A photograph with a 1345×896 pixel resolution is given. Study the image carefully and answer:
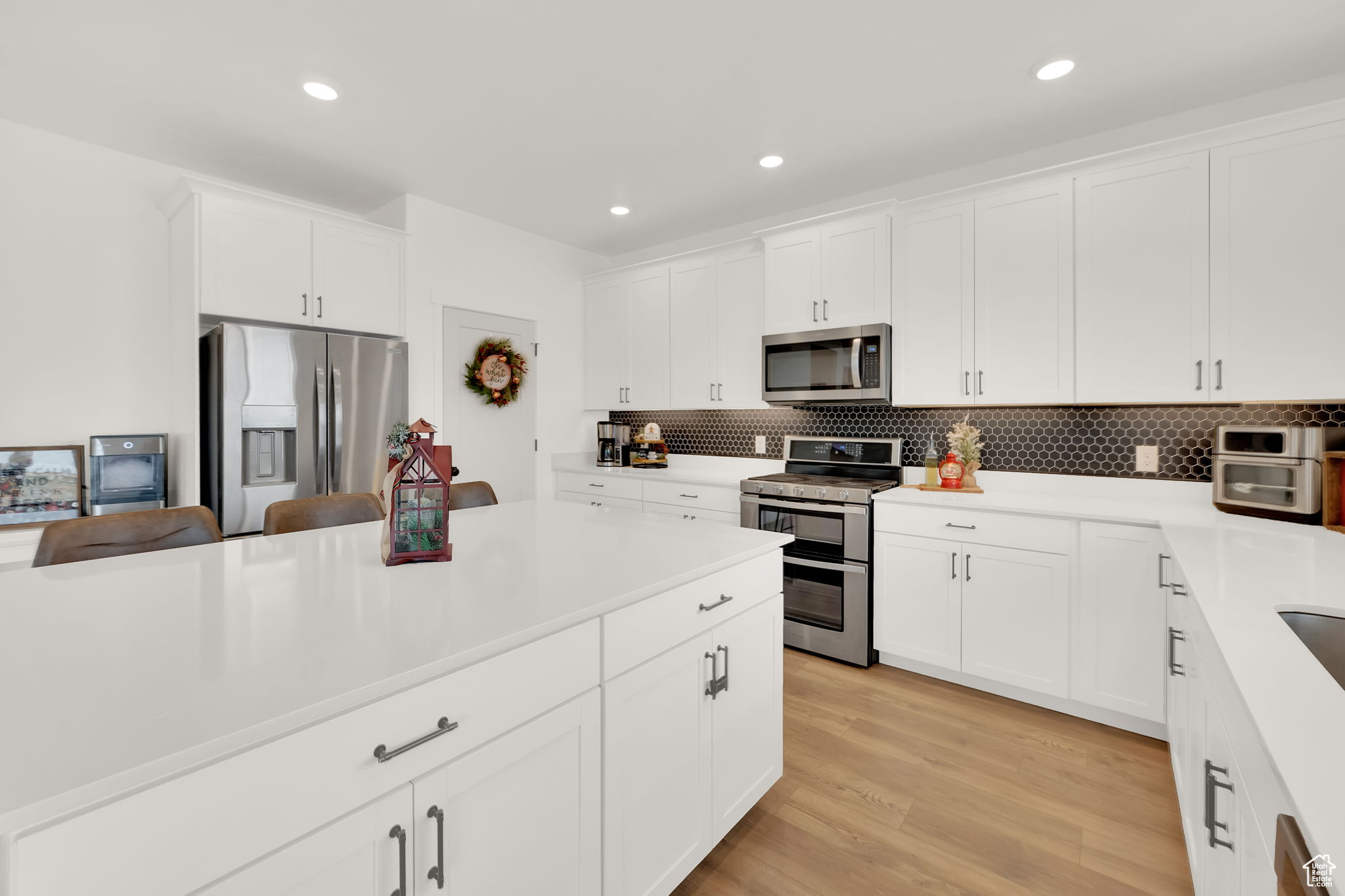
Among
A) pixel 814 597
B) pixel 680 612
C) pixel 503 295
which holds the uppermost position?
pixel 503 295

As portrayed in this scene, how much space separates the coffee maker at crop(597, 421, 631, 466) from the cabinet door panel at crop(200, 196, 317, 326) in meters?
2.16

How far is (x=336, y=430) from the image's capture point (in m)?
3.25

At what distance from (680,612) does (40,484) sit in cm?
323

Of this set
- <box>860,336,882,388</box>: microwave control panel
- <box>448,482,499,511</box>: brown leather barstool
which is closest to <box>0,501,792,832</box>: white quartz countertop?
<box>448,482,499,511</box>: brown leather barstool

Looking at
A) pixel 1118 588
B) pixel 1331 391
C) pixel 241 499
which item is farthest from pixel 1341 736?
pixel 241 499

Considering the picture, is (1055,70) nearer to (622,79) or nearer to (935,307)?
(935,307)

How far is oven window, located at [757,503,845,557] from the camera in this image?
3.15m

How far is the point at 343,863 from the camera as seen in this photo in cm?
84

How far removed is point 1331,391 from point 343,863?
335 cm

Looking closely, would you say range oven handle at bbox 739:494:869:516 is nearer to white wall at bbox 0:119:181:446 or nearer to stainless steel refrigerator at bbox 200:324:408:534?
stainless steel refrigerator at bbox 200:324:408:534

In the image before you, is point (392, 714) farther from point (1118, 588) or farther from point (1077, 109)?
point (1077, 109)

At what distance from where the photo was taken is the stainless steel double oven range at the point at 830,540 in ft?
10.1

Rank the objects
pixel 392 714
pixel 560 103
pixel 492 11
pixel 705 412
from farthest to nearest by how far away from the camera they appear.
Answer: pixel 705 412 → pixel 560 103 → pixel 492 11 → pixel 392 714

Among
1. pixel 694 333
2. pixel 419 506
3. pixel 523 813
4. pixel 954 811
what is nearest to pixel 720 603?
pixel 523 813
